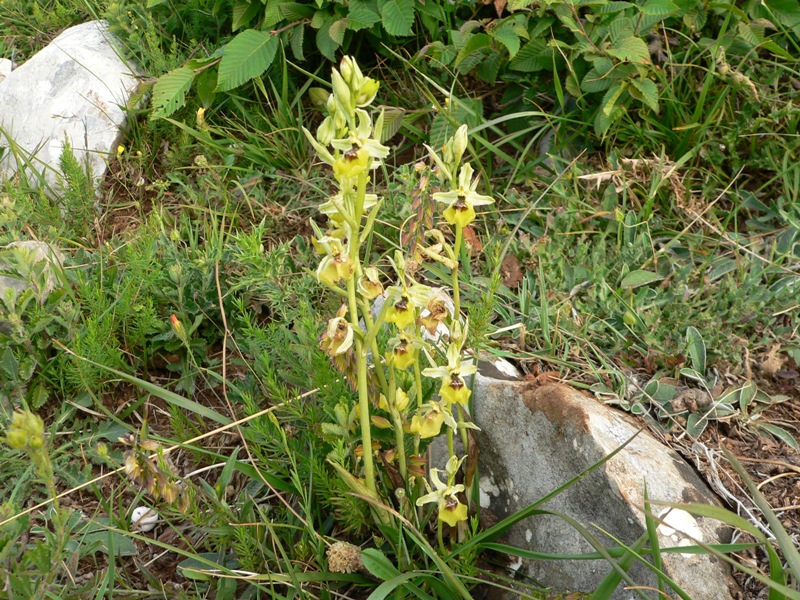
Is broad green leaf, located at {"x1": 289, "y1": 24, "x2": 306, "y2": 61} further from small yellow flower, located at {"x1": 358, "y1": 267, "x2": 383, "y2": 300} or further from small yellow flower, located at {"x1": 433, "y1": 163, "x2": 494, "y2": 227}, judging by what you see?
small yellow flower, located at {"x1": 358, "y1": 267, "x2": 383, "y2": 300}

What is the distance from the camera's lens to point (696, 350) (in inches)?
82.7

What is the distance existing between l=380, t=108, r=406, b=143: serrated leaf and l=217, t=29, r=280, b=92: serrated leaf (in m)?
0.50

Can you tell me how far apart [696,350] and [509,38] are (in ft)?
4.24

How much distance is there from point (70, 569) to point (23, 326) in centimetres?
89

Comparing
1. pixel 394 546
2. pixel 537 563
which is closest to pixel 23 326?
pixel 394 546

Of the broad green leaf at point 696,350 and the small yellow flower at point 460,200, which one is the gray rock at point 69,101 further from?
the broad green leaf at point 696,350

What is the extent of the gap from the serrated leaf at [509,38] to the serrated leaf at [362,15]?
458mm

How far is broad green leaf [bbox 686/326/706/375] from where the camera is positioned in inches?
82.1

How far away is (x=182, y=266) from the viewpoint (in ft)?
7.82

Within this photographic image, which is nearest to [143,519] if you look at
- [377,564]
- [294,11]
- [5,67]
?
[377,564]

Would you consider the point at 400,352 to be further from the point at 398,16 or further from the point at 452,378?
the point at 398,16

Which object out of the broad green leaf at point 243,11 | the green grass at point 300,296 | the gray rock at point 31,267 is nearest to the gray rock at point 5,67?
the green grass at point 300,296

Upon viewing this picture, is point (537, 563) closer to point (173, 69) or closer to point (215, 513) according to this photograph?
point (215, 513)

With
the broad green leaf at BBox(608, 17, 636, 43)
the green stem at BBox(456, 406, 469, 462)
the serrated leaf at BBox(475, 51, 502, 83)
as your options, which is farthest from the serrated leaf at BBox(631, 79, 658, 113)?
the green stem at BBox(456, 406, 469, 462)
